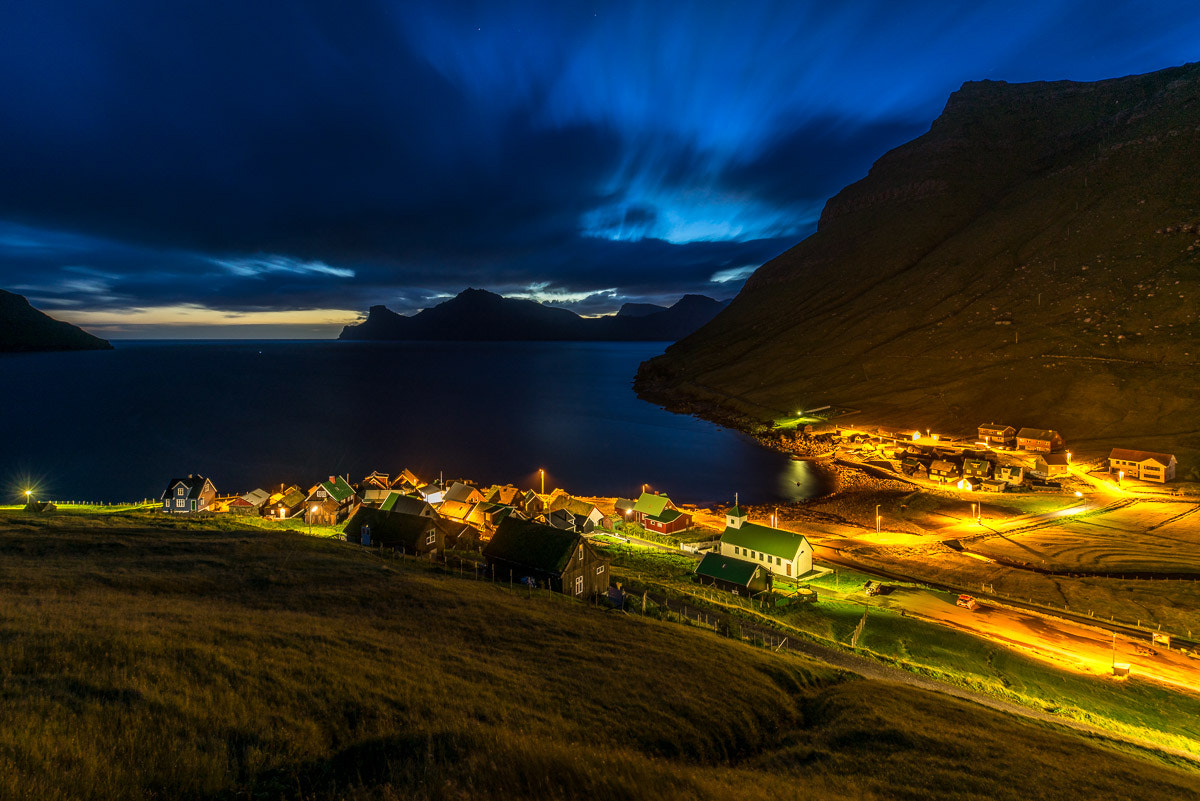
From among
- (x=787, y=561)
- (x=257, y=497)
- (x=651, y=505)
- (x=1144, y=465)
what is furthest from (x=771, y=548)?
(x=1144, y=465)

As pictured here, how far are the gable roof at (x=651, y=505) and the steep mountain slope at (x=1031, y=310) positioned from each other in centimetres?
6744

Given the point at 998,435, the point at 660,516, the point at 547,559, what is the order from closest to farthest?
1. the point at 547,559
2. the point at 660,516
3. the point at 998,435

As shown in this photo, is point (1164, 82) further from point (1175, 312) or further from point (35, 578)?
point (35, 578)

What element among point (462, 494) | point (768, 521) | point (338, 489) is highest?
point (462, 494)

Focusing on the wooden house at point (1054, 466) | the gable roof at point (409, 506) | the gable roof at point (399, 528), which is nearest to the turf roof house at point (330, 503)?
the gable roof at point (409, 506)

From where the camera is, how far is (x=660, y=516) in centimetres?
5762

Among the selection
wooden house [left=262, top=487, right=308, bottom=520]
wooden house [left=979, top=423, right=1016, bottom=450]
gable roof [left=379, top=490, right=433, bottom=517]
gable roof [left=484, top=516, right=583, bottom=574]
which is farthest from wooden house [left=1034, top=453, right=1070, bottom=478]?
wooden house [left=262, top=487, right=308, bottom=520]

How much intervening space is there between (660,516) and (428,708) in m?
48.6

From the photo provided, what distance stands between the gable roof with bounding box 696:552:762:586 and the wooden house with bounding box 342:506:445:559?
21.1m

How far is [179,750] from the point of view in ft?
24.3

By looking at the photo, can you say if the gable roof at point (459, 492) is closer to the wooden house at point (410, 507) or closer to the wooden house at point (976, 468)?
the wooden house at point (410, 507)

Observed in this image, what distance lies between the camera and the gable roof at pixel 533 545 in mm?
30281

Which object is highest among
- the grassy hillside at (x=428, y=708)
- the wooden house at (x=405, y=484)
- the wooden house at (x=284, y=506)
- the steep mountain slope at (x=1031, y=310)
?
the steep mountain slope at (x=1031, y=310)

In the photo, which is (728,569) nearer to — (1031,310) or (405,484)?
(405,484)
